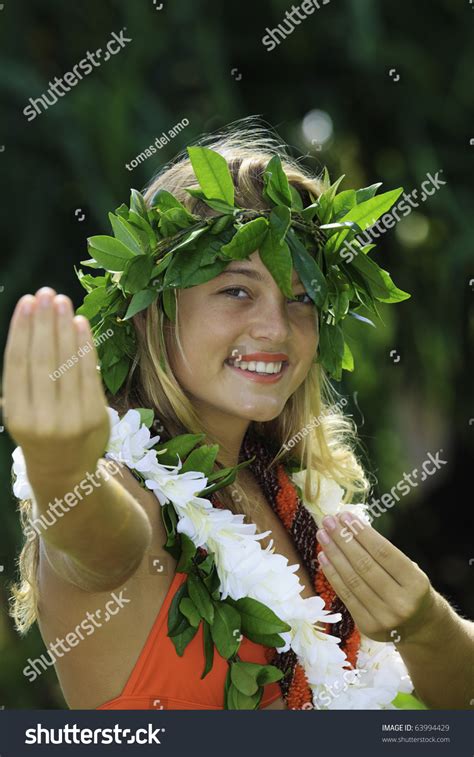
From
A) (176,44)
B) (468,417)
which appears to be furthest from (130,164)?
(468,417)

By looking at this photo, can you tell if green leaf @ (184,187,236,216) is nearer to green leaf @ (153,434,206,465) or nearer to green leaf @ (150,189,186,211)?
green leaf @ (150,189,186,211)

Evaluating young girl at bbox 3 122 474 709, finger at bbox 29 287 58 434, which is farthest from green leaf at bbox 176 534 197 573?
finger at bbox 29 287 58 434

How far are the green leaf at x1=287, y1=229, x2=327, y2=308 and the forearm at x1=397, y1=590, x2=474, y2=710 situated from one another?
2.14 ft

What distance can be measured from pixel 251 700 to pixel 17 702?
3.25m

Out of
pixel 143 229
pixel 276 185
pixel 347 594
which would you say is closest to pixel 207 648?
pixel 347 594

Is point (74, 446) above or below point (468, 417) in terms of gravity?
above

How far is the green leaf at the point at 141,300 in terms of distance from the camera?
213 cm

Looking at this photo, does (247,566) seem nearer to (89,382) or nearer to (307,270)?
(307,270)

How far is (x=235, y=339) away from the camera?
2.19 metres

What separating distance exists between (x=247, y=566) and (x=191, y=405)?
36 centimetres

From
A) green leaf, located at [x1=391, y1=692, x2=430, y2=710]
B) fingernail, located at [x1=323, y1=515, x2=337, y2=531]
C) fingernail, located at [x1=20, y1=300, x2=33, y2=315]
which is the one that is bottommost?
green leaf, located at [x1=391, y1=692, x2=430, y2=710]

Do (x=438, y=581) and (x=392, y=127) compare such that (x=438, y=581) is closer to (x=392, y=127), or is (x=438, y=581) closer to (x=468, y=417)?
(x=468, y=417)

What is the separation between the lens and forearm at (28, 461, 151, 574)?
1.43 m

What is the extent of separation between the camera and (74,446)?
53.9 inches
